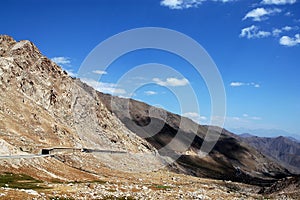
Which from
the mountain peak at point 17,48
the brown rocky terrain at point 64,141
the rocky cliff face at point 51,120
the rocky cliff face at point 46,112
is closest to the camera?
the brown rocky terrain at point 64,141

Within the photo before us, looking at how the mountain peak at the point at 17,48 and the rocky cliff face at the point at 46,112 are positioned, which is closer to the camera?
the rocky cliff face at the point at 46,112

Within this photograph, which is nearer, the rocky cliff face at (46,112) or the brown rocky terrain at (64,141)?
the brown rocky terrain at (64,141)

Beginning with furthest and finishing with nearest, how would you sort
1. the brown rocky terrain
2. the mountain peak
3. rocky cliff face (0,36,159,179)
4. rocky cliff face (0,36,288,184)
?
the mountain peak → rocky cliff face (0,36,159,179) → rocky cliff face (0,36,288,184) → the brown rocky terrain

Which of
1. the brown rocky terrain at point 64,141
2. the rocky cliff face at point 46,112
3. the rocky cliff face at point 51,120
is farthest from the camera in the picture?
the rocky cliff face at point 46,112

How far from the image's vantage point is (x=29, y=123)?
103062 millimetres

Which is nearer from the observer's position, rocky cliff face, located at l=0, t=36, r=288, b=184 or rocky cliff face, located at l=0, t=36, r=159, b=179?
rocky cliff face, located at l=0, t=36, r=288, b=184

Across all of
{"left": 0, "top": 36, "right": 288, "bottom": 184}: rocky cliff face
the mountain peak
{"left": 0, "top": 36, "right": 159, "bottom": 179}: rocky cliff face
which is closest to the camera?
{"left": 0, "top": 36, "right": 288, "bottom": 184}: rocky cliff face

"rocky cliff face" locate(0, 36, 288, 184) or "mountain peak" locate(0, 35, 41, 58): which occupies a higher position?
"mountain peak" locate(0, 35, 41, 58)

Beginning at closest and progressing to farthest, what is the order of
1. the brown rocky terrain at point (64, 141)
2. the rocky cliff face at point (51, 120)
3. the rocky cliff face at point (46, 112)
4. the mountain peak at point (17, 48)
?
the brown rocky terrain at point (64, 141) → the rocky cliff face at point (51, 120) → the rocky cliff face at point (46, 112) → the mountain peak at point (17, 48)

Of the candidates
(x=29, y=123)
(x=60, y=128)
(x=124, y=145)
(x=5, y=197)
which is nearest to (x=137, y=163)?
(x=124, y=145)

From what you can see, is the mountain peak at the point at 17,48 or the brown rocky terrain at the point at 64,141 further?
the mountain peak at the point at 17,48

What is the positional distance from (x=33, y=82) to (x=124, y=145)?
45.9m

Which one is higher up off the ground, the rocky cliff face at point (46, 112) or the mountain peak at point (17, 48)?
the mountain peak at point (17, 48)

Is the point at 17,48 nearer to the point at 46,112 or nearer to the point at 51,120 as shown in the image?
the point at 46,112
